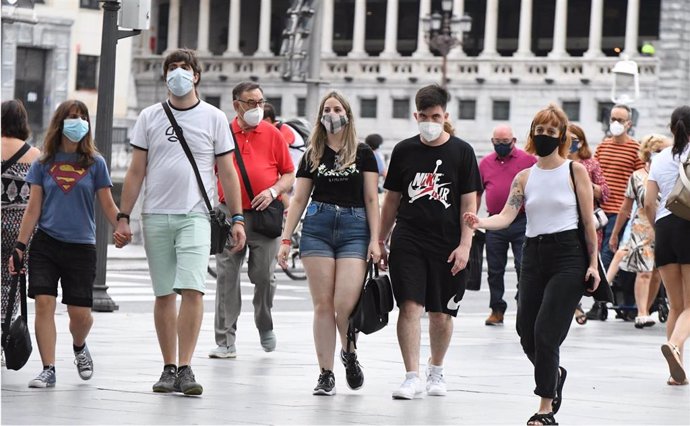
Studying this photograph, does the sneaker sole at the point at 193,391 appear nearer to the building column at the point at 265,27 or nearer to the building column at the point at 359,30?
the building column at the point at 359,30

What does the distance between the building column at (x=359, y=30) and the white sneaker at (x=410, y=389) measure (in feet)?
236

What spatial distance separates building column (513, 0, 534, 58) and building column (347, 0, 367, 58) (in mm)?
7038

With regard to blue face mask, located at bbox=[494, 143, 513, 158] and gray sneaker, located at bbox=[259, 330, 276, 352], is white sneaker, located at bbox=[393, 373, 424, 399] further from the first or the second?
blue face mask, located at bbox=[494, 143, 513, 158]

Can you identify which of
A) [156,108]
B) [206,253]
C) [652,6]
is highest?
[652,6]

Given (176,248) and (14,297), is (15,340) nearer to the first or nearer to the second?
(14,297)

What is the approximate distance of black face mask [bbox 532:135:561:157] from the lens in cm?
1038

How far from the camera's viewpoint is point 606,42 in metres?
82.8

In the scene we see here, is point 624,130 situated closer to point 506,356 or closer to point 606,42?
point 506,356

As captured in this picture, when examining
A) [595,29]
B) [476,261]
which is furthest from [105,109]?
[595,29]

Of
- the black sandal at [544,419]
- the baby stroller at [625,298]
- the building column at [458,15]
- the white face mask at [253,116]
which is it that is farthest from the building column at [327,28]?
the black sandal at [544,419]

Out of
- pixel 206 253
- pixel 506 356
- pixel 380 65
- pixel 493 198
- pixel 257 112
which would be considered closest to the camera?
pixel 206 253

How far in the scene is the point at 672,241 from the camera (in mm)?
12641

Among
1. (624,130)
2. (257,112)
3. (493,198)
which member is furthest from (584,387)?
(624,130)

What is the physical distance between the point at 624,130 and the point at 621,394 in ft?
22.6
